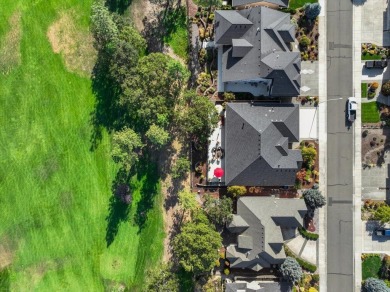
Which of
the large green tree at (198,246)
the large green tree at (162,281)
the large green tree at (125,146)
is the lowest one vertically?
the large green tree at (162,281)

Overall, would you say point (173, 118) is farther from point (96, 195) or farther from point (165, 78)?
point (96, 195)

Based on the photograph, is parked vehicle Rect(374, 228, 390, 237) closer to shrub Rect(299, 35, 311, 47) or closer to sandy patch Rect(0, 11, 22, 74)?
shrub Rect(299, 35, 311, 47)

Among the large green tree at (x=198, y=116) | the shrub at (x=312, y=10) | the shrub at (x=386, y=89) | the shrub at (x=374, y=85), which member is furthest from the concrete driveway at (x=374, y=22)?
the large green tree at (x=198, y=116)

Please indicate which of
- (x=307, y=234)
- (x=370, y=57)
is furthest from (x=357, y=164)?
(x=370, y=57)

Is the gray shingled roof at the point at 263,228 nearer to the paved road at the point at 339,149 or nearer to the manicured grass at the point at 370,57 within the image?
the paved road at the point at 339,149

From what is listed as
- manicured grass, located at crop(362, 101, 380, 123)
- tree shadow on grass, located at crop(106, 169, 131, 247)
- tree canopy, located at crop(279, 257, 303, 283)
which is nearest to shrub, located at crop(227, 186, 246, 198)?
tree canopy, located at crop(279, 257, 303, 283)

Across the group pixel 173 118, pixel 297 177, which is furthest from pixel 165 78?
pixel 297 177
